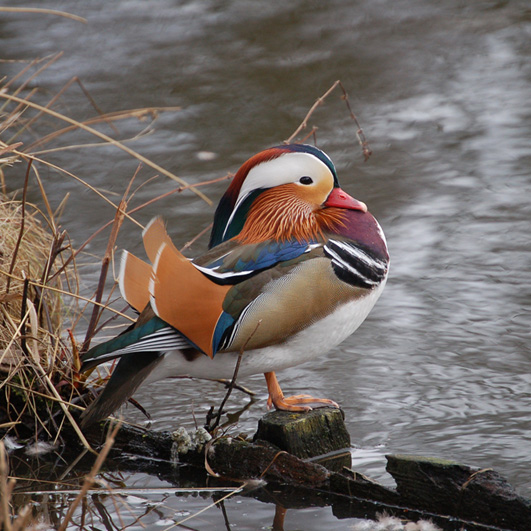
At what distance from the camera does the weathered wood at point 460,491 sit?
2426mm

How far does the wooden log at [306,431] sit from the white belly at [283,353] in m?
0.17

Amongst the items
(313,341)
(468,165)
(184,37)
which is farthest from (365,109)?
(313,341)

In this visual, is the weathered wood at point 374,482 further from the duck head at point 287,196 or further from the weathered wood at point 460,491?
the duck head at point 287,196

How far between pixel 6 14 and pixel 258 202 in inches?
278

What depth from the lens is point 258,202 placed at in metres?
2.93

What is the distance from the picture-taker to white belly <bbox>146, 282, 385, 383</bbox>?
9.16 feet

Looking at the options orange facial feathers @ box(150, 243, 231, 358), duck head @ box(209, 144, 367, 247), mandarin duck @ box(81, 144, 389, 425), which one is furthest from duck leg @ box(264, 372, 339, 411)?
duck head @ box(209, 144, 367, 247)

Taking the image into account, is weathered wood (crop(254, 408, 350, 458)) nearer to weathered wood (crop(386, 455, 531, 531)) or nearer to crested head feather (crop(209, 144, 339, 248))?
weathered wood (crop(386, 455, 531, 531))

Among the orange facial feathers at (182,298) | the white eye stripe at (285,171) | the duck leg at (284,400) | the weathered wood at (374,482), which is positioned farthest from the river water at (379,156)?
the white eye stripe at (285,171)

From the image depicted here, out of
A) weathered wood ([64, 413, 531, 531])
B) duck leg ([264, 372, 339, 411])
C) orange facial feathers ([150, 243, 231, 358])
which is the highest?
orange facial feathers ([150, 243, 231, 358])

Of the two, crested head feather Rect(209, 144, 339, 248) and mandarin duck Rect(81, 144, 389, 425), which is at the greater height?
crested head feather Rect(209, 144, 339, 248)

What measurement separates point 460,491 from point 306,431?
0.58 meters

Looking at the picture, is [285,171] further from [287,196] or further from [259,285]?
[259,285]

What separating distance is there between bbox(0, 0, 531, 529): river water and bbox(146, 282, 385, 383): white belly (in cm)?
41
